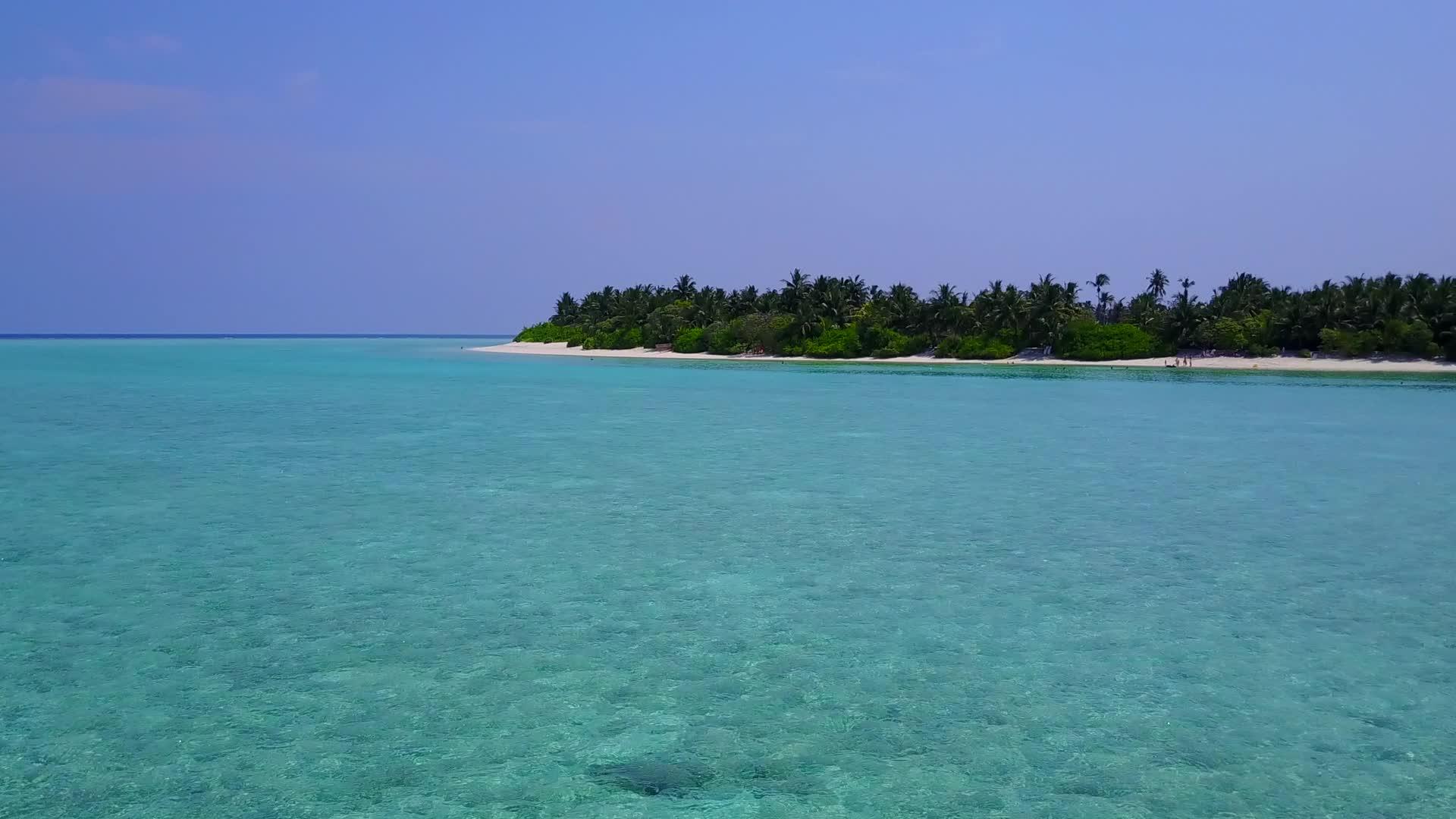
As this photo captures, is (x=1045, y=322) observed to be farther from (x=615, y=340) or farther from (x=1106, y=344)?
(x=615, y=340)

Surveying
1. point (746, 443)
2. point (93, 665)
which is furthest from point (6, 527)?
point (746, 443)

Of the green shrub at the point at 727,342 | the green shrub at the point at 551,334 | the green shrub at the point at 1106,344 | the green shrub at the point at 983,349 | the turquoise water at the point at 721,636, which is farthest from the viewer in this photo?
the green shrub at the point at 551,334

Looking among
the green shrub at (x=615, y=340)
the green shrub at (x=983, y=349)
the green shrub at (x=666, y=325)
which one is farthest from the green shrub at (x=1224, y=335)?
the green shrub at (x=615, y=340)

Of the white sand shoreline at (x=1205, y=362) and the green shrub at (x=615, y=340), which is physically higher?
the green shrub at (x=615, y=340)

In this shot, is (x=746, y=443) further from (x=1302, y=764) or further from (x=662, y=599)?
(x=1302, y=764)

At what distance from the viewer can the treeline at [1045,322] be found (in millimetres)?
90625

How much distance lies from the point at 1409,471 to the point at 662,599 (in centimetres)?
2304

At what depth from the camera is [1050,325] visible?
10456 cm

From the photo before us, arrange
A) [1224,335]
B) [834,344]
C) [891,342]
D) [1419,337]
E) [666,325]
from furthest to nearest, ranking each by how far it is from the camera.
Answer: [666,325], [834,344], [891,342], [1224,335], [1419,337]

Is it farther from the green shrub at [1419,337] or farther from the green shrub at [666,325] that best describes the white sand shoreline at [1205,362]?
the green shrub at [666,325]

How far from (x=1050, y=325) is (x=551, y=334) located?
90218 mm

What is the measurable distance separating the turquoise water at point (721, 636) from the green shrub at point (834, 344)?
85801mm

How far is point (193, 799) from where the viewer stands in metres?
7.41

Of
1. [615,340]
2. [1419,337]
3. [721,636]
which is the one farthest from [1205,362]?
[721,636]
